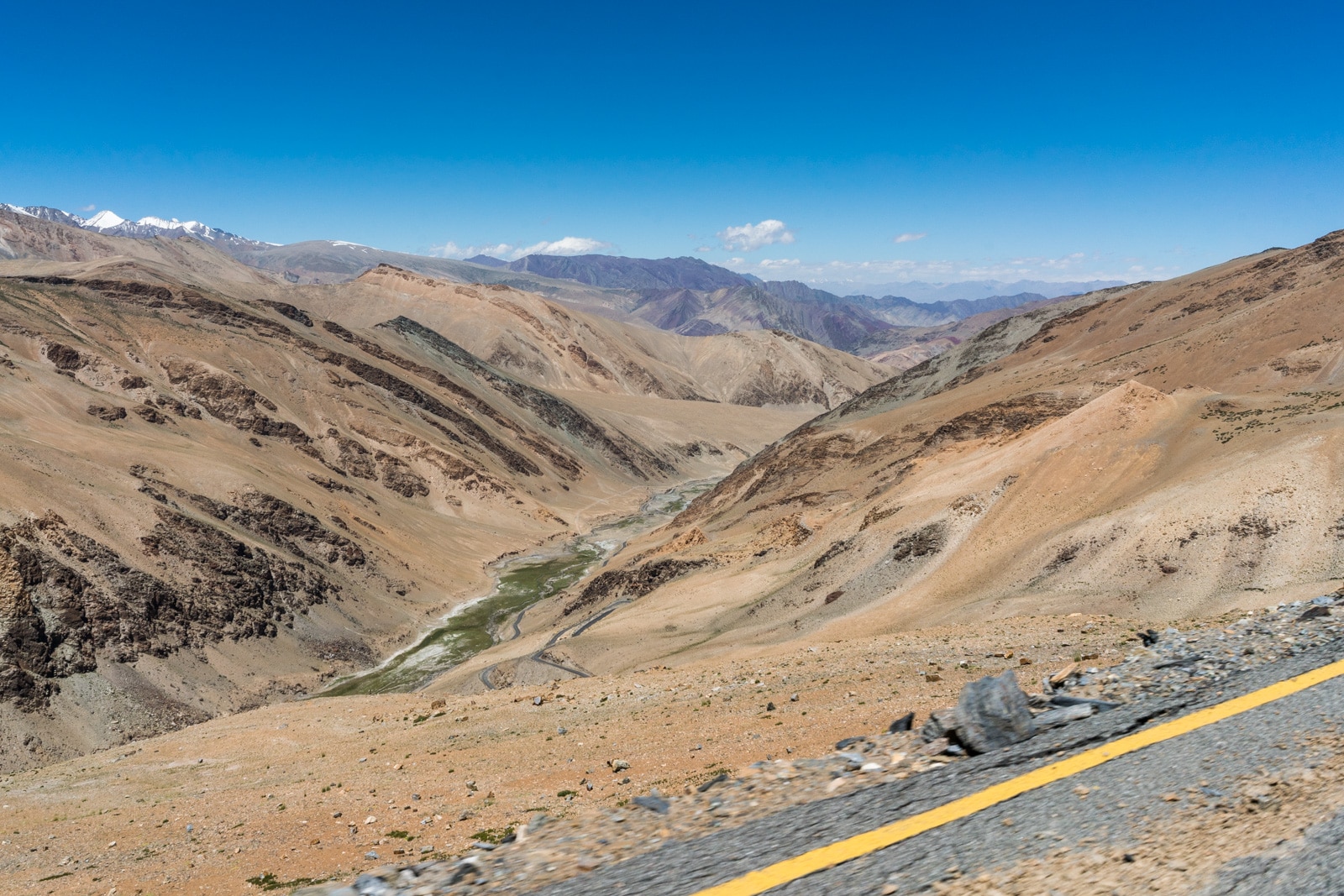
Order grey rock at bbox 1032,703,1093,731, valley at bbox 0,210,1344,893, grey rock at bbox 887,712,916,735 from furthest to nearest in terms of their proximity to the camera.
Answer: valley at bbox 0,210,1344,893, grey rock at bbox 887,712,916,735, grey rock at bbox 1032,703,1093,731

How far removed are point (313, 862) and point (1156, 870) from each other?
1514 cm

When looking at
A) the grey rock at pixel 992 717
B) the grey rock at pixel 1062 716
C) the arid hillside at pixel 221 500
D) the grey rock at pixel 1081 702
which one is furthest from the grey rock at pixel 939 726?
the arid hillside at pixel 221 500

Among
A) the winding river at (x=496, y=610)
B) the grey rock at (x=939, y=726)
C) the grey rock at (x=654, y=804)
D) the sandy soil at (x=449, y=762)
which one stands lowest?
the winding river at (x=496, y=610)

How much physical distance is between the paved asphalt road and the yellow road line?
5.0 inches

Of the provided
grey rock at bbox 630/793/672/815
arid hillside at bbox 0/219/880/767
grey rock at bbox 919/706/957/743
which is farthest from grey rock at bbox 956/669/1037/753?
arid hillside at bbox 0/219/880/767

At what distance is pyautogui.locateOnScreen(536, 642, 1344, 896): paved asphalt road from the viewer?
311 inches

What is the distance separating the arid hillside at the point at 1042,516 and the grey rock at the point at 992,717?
22.4 metres

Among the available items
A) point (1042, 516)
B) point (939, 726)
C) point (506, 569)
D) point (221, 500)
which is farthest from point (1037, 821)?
point (506, 569)

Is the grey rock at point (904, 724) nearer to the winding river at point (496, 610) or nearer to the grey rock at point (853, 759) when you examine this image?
the grey rock at point (853, 759)

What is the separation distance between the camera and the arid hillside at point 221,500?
53.4 meters

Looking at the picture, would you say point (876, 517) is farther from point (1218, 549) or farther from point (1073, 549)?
point (1218, 549)

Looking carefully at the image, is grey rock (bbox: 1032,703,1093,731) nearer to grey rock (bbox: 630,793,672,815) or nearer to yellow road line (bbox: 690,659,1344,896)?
yellow road line (bbox: 690,659,1344,896)

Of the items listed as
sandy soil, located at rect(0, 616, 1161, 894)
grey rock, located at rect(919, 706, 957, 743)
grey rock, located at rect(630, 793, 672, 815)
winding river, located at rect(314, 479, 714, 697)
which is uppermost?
grey rock, located at rect(919, 706, 957, 743)

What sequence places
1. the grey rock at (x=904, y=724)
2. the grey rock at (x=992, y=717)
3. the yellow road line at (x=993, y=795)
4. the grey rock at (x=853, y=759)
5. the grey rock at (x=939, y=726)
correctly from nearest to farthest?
the yellow road line at (x=993, y=795) → the grey rock at (x=992, y=717) → the grey rock at (x=853, y=759) → the grey rock at (x=939, y=726) → the grey rock at (x=904, y=724)
